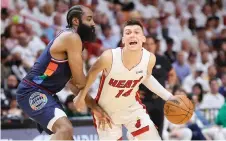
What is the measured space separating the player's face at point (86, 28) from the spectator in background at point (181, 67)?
23.4 feet

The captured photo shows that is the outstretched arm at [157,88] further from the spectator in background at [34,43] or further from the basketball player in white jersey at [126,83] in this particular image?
the spectator in background at [34,43]

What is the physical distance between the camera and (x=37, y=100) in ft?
21.5

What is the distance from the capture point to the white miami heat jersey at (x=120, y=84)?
700 centimetres

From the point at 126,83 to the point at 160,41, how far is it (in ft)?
23.7

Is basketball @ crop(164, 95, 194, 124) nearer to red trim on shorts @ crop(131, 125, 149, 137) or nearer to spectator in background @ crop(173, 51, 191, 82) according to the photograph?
red trim on shorts @ crop(131, 125, 149, 137)

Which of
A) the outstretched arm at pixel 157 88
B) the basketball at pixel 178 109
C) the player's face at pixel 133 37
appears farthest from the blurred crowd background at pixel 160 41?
the player's face at pixel 133 37

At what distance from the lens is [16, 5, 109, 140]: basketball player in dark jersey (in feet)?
21.2

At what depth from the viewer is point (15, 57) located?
1170 centimetres

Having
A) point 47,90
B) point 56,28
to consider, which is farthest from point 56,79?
point 56,28

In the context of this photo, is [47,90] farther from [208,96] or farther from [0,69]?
[208,96]

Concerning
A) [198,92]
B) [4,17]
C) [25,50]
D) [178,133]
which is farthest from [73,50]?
[198,92]

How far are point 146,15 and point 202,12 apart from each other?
82.6 inches

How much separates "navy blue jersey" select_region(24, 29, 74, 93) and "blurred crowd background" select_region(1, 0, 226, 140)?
105 inches

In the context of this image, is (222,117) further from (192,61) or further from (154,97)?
(192,61)
